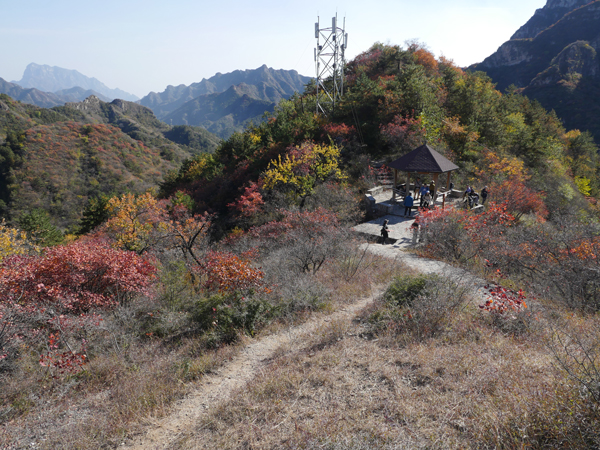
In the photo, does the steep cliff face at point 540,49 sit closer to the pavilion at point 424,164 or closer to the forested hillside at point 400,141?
the forested hillside at point 400,141

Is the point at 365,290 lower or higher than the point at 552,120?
lower

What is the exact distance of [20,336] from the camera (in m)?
6.98

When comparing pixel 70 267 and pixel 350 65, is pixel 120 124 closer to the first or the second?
pixel 350 65

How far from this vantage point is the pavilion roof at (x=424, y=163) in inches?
619

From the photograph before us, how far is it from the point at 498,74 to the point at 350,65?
7966 centimetres

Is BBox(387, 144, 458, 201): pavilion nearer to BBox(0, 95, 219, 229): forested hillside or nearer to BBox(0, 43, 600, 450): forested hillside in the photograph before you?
BBox(0, 43, 600, 450): forested hillside

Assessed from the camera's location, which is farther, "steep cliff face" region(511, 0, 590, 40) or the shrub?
"steep cliff face" region(511, 0, 590, 40)

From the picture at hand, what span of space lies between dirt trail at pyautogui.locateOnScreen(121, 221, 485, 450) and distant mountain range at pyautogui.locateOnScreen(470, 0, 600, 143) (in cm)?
7630

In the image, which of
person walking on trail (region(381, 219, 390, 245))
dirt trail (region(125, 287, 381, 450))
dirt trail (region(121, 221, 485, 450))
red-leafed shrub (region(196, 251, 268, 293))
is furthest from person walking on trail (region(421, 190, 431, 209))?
red-leafed shrub (region(196, 251, 268, 293))

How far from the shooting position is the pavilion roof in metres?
15.7

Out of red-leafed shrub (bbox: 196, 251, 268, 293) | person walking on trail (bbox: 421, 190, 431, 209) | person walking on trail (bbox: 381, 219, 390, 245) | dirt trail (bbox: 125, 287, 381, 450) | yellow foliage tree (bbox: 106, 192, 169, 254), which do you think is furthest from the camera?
yellow foliage tree (bbox: 106, 192, 169, 254)

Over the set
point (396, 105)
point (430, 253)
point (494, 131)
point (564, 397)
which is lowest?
point (430, 253)

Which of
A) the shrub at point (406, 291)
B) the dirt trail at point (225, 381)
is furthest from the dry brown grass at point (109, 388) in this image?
the shrub at point (406, 291)

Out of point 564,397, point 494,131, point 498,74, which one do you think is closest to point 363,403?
point 564,397
